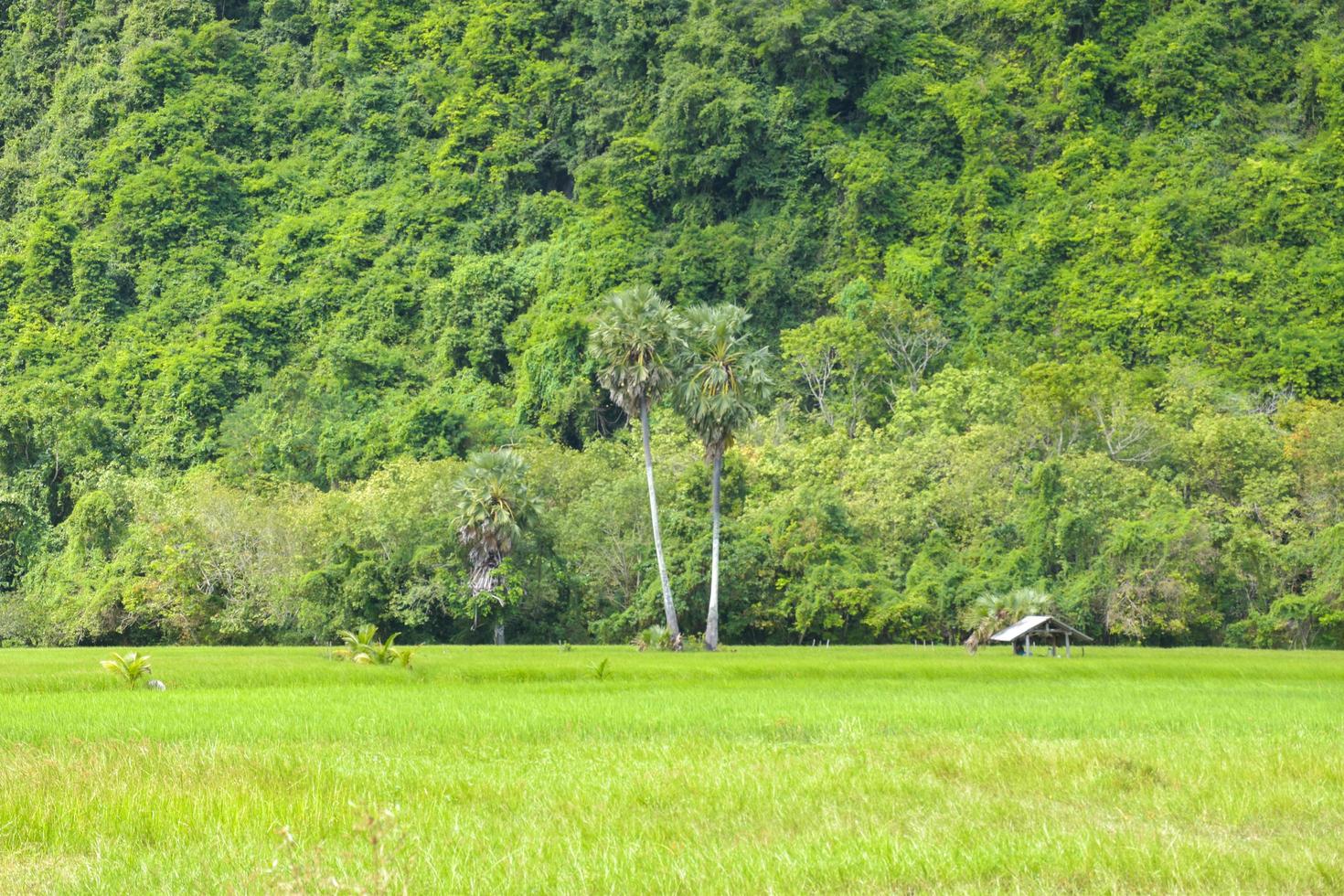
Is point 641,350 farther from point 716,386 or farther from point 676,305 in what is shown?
point 676,305

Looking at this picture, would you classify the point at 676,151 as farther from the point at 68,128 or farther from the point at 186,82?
the point at 68,128

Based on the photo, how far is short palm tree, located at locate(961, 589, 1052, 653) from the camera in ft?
159

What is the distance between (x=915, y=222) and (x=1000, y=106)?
9.52 m

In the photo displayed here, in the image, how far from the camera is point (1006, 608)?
49.2 metres

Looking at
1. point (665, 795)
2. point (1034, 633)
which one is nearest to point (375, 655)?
point (1034, 633)

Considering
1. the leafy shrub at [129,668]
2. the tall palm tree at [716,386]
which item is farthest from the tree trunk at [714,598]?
the leafy shrub at [129,668]

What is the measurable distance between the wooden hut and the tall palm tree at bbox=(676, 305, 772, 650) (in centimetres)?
A: 1197

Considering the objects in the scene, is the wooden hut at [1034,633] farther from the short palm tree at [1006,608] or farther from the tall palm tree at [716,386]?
the tall palm tree at [716,386]

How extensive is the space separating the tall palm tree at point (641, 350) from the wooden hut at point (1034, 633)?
544 inches

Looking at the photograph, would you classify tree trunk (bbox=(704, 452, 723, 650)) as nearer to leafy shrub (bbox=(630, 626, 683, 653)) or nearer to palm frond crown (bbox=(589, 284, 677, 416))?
leafy shrub (bbox=(630, 626, 683, 653))

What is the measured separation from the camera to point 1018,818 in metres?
10.1

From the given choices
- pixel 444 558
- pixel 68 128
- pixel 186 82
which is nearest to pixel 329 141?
pixel 186 82

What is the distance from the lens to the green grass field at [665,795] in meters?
8.02

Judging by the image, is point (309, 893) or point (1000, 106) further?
Result: point (1000, 106)
